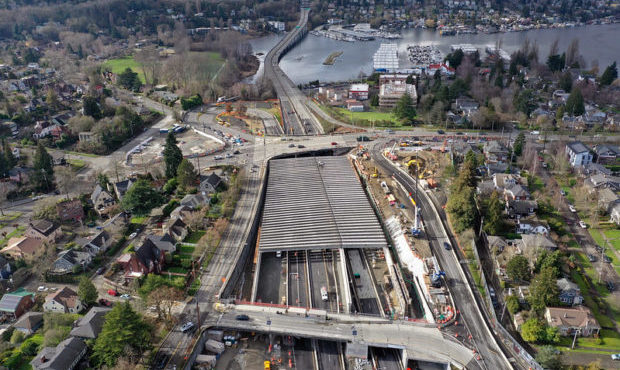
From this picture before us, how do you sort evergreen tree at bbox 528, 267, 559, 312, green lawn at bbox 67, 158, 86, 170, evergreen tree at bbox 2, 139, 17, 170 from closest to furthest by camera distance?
evergreen tree at bbox 528, 267, 559, 312
evergreen tree at bbox 2, 139, 17, 170
green lawn at bbox 67, 158, 86, 170

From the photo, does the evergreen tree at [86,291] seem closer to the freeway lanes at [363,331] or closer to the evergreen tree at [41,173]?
the freeway lanes at [363,331]

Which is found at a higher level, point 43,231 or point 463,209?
point 463,209

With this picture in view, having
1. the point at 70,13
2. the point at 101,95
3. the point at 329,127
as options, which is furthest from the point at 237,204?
the point at 70,13

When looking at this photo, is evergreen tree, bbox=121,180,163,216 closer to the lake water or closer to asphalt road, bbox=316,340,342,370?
asphalt road, bbox=316,340,342,370

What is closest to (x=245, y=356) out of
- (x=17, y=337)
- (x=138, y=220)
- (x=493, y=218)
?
(x=17, y=337)

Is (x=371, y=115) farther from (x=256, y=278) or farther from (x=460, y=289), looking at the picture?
(x=460, y=289)

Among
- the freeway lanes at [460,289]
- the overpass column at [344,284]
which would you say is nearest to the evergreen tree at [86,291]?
the overpass column at [344,284]

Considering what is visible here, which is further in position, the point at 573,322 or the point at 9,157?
the point at 9,157

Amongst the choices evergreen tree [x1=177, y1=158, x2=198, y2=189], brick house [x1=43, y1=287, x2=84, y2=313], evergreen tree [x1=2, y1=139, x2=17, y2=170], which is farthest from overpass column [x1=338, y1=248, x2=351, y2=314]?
evergreen tree [x1=2, y1=139, x2=17, y2=170]
